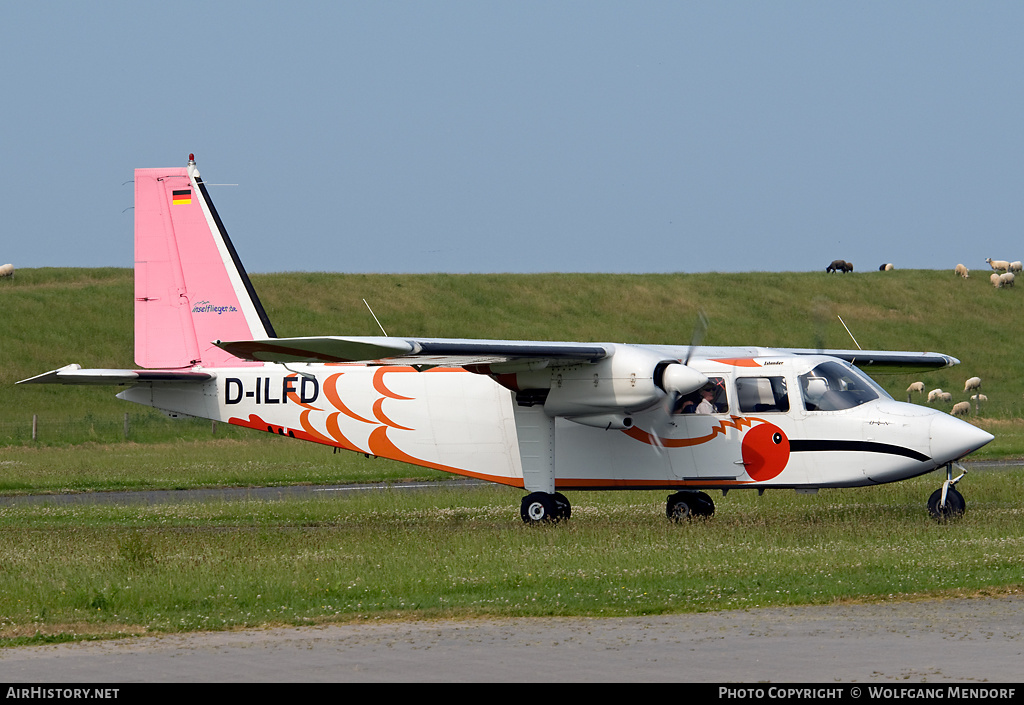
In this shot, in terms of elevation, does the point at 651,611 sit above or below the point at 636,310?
below

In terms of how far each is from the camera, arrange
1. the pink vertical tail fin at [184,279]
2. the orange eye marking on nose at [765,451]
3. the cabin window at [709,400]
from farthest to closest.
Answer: the pink vertical tail fin at [184,279]
the cabin window at [709,400]
the orange eye marking on nose at [765,451]

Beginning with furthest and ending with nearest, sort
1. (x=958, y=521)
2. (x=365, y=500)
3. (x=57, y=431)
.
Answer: (x=57, y=431) < (x=365, y=500) < (x=958, y=521)

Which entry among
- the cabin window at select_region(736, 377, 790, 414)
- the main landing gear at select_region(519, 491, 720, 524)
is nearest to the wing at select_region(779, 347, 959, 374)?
the cabin window at select_region(736, 377, 790, 414)

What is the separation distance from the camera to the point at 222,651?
916cm

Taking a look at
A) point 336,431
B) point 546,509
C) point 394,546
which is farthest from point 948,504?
point 336,431

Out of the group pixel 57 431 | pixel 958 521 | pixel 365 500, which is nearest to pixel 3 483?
pixel 365 500

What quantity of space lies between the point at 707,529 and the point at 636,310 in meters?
59.4

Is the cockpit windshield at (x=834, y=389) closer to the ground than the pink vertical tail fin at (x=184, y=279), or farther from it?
closer to the ground

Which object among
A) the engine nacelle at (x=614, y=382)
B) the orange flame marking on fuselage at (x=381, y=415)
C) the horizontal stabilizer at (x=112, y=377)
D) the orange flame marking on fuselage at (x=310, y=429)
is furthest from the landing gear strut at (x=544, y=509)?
the horizontal stabilizer at (x=112, y=377)

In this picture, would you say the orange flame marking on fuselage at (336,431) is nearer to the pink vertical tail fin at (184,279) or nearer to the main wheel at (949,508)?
the pink vertical tail fin at (184,279)

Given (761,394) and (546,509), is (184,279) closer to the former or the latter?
(546,509)

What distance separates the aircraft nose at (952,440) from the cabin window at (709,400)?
301 cm

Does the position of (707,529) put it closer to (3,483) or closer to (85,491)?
(85,491)

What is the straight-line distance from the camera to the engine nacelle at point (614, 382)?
57.9ft
